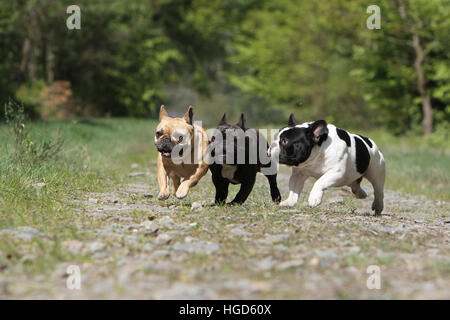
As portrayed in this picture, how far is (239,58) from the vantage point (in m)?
41.2

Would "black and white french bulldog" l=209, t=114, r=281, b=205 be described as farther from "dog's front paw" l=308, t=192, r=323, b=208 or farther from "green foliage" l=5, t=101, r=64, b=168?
"green foliage" l=5, t=101, r=64, b=168

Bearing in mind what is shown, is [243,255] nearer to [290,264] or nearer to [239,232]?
[290,264]

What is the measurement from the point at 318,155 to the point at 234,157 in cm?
93

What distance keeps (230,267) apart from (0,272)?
1.51 m

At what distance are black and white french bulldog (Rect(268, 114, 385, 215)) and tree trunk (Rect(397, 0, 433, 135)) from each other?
51.5ft

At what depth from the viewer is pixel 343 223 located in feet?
20.0

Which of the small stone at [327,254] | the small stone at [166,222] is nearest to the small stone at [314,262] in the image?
the small stone at [327,254]

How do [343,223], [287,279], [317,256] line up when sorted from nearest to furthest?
[287,279], [317,256], [343,223]

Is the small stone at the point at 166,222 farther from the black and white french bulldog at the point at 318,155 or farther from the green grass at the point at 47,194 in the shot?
the black and white french bulldog at the point at 318,155

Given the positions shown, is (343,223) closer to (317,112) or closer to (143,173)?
(143,173)

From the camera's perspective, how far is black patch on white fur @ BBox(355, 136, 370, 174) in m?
7.16

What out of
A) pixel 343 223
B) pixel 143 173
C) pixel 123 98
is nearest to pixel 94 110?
pixel 123 98

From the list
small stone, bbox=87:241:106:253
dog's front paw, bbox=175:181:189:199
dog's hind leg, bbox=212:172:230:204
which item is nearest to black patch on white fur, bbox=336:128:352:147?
dog's hind leg, bbox=212:172:230:204

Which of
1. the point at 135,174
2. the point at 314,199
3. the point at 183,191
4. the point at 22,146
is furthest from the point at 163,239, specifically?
the point at 135,174
